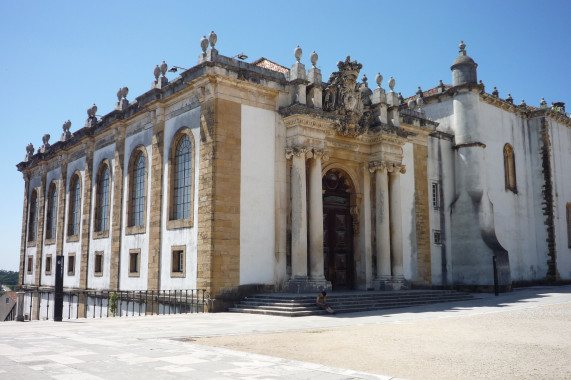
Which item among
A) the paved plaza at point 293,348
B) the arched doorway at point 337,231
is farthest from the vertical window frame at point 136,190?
the paved plaza at point 293,348

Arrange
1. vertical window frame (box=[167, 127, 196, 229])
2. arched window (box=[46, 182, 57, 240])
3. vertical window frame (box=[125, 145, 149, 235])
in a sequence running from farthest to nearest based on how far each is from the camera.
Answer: arched window (box=[46, 182, 57, 240])
vertical window frame (box=[125, 145, 149, 235])
vertical window frame (box=[167, 127, 196, 229])

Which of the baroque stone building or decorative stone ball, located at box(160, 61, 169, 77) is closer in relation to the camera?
the baroque stone building

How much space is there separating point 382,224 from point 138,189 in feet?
38.3

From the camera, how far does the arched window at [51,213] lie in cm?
3325

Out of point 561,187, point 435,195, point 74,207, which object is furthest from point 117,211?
point 561,187

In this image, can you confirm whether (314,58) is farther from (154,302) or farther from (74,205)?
(74,205)

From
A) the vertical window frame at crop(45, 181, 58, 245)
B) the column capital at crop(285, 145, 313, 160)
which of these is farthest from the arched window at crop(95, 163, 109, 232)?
the column capital at crop(285, 145, 313, 160)

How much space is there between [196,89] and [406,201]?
39.8ft

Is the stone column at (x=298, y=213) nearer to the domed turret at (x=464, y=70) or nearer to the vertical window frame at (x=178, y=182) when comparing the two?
the vertical window frame at (x=178, y=182)

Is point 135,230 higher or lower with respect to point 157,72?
lower

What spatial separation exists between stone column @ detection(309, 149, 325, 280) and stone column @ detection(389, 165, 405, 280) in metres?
4.81

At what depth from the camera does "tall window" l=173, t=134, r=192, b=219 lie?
20219 mm

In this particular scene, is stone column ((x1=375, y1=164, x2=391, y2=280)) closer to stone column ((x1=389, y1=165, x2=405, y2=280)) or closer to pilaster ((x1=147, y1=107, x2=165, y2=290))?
stone column ((x1=389, y1=165, x2=405, y2=280))

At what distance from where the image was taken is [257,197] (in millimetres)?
19562
